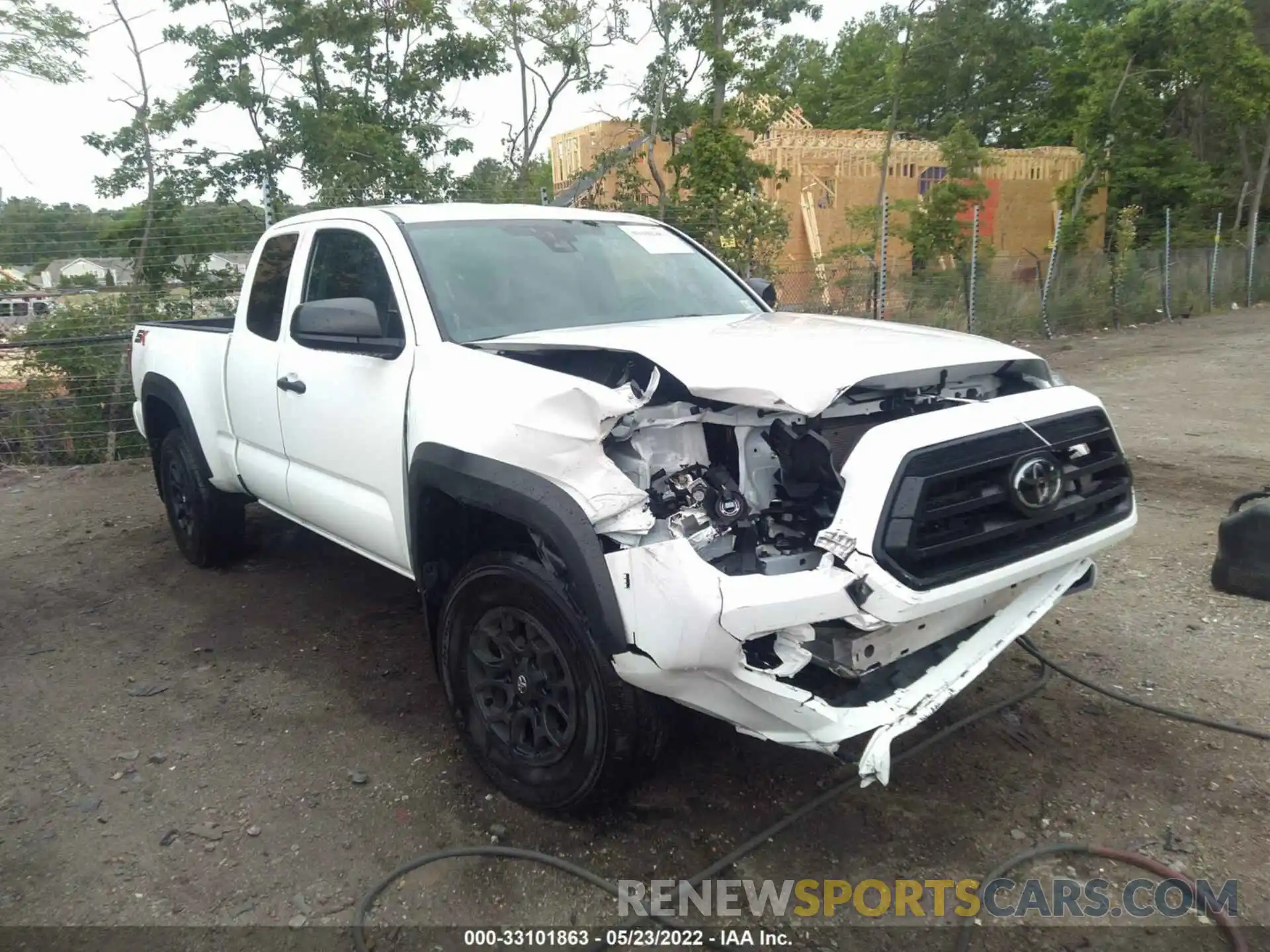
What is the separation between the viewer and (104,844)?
3100mm

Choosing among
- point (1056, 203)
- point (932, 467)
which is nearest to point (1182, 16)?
point (1056, 203)

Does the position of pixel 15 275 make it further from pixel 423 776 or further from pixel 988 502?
pixel 988 502

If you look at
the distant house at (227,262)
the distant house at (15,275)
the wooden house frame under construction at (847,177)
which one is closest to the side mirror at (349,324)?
the distant house at (227,262)

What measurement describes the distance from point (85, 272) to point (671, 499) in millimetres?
8242

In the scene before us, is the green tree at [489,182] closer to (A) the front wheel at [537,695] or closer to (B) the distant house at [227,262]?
(B) the distant house at [227,262]

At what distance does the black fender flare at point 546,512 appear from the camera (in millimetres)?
2561

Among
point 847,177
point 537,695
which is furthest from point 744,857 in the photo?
point 847,177

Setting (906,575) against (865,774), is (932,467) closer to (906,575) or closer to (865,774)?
(906,575)

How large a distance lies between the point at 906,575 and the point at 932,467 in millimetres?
304

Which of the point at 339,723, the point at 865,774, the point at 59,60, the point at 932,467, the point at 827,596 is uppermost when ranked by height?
the point at 59,60

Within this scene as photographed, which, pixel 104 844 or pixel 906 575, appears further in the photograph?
pixel 104 844

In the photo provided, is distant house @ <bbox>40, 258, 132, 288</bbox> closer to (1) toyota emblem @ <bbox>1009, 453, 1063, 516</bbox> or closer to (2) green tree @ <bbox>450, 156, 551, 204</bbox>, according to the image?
(2) green tree @ <bbox>450, 156, 551, 204</bbox>

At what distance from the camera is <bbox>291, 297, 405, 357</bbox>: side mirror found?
134 inches

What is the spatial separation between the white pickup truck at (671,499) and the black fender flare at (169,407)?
1.64 meters
